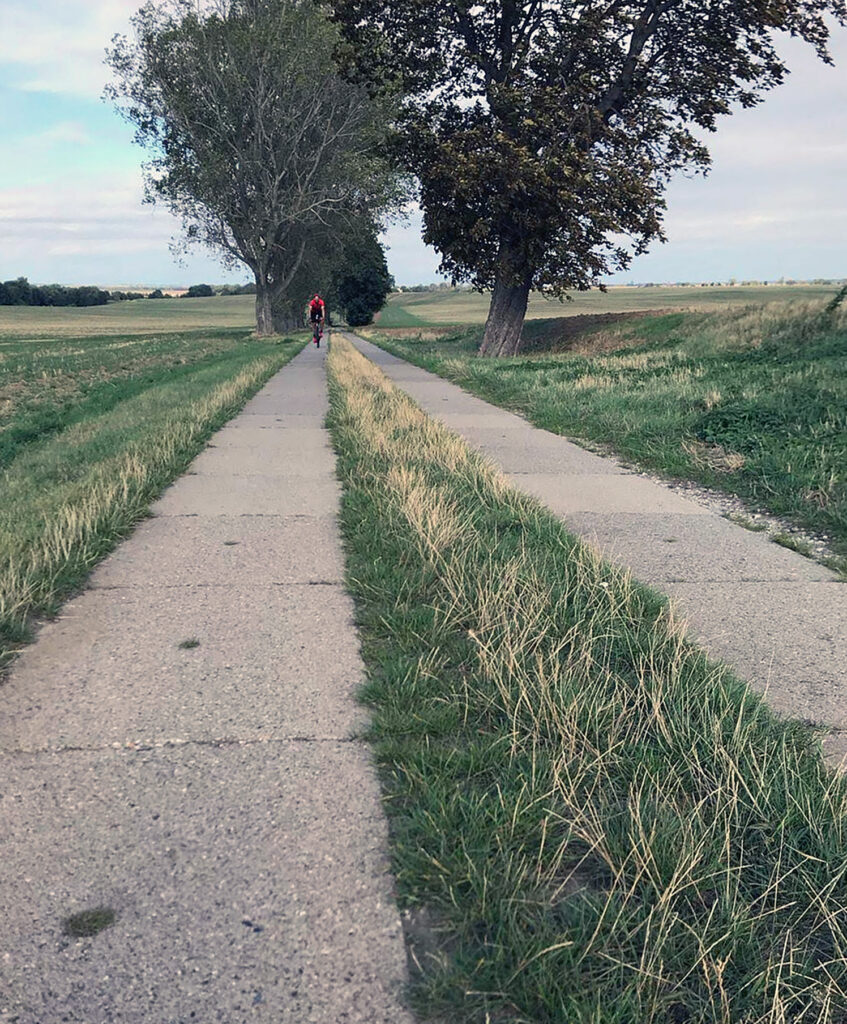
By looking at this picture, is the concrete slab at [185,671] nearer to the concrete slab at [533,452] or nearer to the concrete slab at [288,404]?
the concrete slab at [533,452]

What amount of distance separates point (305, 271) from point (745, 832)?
5607 centimetres

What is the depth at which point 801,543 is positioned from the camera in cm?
539

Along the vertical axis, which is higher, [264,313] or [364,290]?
[364,290]

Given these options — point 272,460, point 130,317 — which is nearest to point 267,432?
point 272,460

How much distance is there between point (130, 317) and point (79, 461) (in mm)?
83546

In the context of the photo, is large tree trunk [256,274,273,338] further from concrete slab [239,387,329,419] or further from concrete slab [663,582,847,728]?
concrete slab [663,582,847,728]

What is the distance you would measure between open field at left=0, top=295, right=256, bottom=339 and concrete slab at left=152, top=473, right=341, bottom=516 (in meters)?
50.3

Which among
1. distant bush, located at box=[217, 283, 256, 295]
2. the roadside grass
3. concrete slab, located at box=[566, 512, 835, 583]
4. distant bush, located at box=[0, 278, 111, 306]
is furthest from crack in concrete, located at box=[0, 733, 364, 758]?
distant bush, located at box=[217, 283, 256, 295]

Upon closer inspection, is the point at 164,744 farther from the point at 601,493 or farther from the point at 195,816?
the point at 601,493

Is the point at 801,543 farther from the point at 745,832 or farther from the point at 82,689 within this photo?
the point at 82,689

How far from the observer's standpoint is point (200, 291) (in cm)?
13200

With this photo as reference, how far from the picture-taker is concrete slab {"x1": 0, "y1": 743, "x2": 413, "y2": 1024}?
1635 mm

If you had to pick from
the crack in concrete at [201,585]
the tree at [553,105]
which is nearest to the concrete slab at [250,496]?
the crack in concrete at [201,585]

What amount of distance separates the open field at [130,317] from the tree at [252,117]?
71.8 feet
